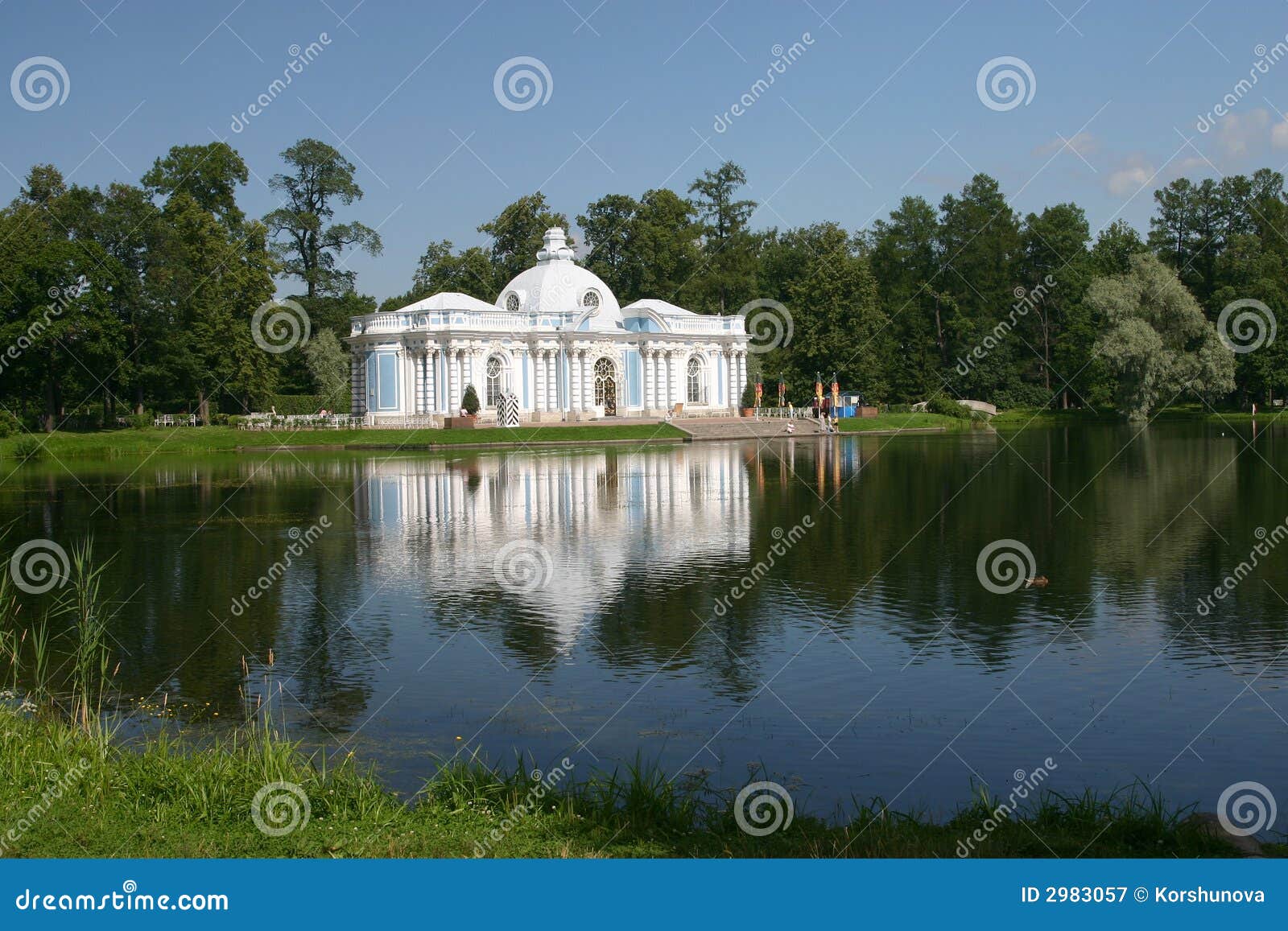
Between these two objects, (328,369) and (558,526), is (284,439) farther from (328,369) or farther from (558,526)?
(558,526)

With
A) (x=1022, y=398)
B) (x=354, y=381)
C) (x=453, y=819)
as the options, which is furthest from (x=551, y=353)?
(x=453, y=819)

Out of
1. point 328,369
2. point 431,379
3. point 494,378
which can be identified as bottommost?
point 431,379

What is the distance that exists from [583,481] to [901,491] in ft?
27.7

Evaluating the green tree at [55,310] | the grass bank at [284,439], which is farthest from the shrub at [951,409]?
the green tree at [55,310]

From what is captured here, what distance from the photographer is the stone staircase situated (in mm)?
58094

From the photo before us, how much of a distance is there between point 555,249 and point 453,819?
211 feet

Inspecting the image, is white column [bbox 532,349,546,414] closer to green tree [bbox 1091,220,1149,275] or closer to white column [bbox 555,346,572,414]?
white column [bbox 555,346,572,414]

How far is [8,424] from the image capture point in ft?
173

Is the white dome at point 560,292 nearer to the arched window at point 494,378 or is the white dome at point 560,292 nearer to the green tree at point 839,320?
the arched window at point 494,378

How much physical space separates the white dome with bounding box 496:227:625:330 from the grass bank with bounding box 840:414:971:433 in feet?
45.2

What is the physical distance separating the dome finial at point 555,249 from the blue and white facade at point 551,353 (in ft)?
0.21

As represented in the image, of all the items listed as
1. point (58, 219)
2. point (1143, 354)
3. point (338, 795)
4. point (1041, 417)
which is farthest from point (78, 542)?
point (1041, 417)

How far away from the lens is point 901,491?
27703 mm

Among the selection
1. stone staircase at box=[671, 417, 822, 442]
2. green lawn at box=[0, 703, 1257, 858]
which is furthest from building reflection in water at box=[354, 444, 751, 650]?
stone staircase at box=[671, 417, 822, 442]
